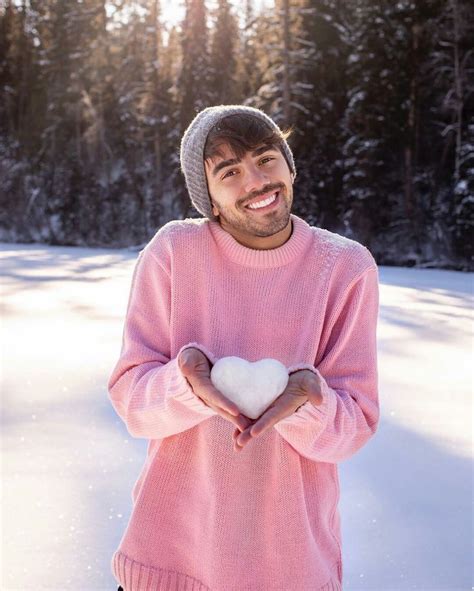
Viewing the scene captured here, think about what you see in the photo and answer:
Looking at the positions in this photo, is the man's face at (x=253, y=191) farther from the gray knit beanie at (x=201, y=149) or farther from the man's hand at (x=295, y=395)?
the man's hand at (x=295, y=395)

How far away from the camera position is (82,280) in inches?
318

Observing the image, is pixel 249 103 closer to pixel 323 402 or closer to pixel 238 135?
pixel 238 135

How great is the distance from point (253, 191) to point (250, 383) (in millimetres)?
455

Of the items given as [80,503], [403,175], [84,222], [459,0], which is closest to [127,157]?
[84,222]

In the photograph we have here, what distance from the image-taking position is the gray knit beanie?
140 cm

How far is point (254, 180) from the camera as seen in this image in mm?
1373

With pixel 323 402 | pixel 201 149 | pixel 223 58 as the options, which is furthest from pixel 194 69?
pixel 323 402

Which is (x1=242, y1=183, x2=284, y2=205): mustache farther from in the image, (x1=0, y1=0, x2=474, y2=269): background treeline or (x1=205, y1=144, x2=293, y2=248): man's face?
(x1=0, y1=0, x2=474, y2=269): background treeline

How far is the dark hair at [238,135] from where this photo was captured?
4.52 ft

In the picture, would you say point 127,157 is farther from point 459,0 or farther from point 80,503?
point 80,503

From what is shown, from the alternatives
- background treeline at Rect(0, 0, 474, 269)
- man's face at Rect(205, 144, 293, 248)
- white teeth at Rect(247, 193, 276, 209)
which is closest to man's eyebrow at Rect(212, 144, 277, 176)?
man's face at Rect(205, 144, 293, 248)

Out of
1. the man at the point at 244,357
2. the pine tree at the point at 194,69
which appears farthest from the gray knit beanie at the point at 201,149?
the pine tree at the point at 194,69

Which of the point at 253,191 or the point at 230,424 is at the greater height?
the point at 253,191

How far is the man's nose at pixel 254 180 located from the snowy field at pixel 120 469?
1.21m
